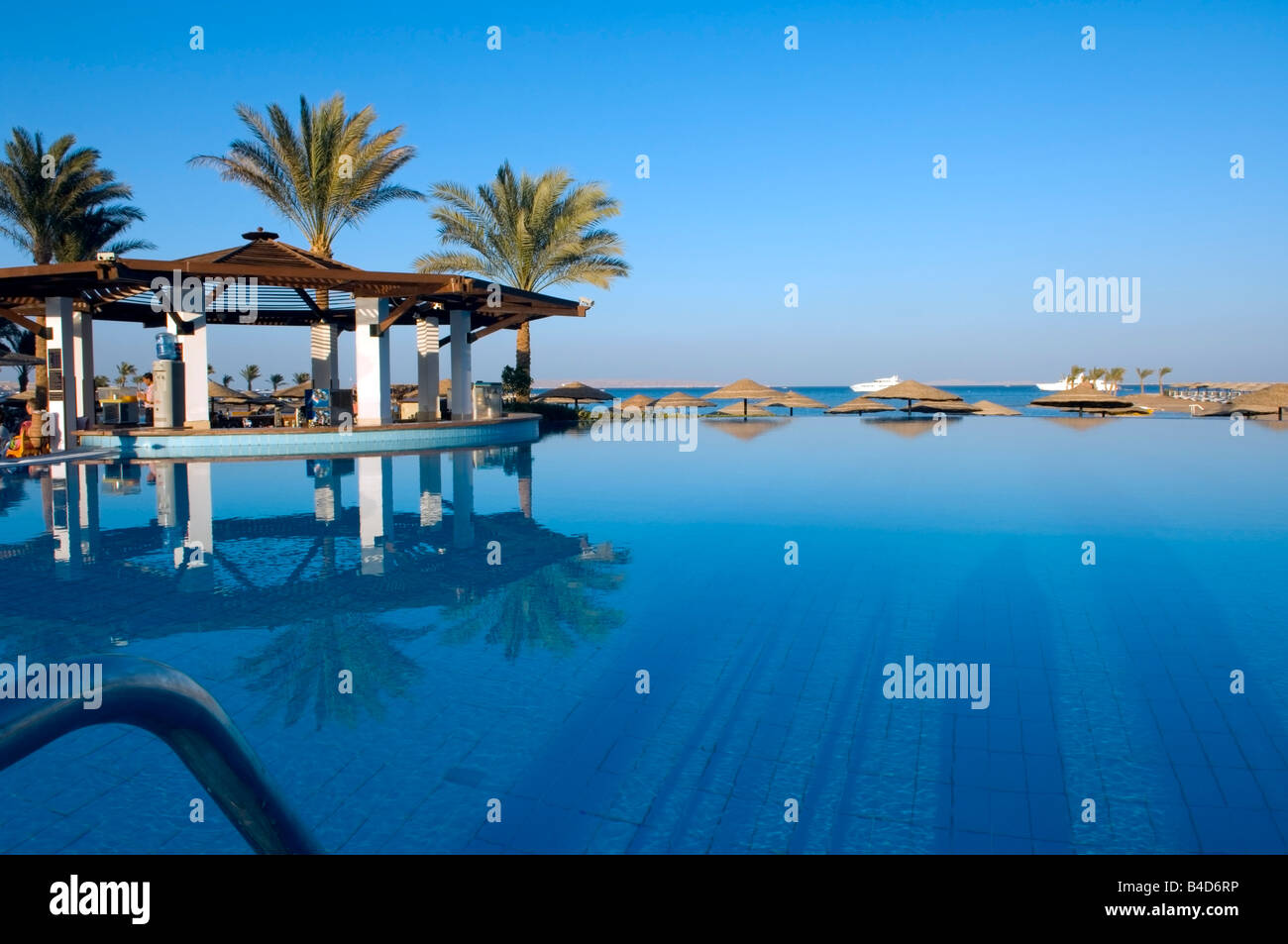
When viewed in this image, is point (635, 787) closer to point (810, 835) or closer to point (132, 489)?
point (810, 835)

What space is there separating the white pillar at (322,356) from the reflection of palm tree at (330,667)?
717 inches

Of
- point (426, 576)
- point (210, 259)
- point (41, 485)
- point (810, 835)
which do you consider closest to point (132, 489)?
point (41, 485)

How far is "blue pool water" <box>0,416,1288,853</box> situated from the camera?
11.0 ft

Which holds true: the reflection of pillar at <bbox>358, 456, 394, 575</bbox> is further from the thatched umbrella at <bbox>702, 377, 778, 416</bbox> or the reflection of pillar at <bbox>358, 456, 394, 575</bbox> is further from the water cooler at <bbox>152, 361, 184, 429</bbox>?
the thatched umbrella at <bbox>702, 377, 778, 416</bbox>

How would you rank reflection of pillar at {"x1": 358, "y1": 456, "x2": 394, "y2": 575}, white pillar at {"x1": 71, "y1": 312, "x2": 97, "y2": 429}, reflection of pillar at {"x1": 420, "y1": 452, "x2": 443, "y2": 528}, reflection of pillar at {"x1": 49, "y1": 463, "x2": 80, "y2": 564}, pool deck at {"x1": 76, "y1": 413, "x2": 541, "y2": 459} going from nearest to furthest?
reflection of pillar at {"x1": 358, "y1": 456, "x2": 394, "y2": 575} < reflection of pillar at {"x1": 49, "y1": 463, "x2": 80, "y2": 564} < reflection of pillar at {"x1": 420, "y1": 452, "x2": 443, "y2": 528} < pool deck at {"x1": 76, "y1": 413, "x2": 541, "y2": 459} < white pillar at {"x1": 71, "y1": 312, "x2": 97, "y2": 429}

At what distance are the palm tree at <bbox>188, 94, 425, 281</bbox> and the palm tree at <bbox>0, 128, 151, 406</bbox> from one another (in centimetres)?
728

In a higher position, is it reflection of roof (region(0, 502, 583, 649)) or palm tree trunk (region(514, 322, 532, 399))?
palm tree trunk (region(514, 322, 532, 399))

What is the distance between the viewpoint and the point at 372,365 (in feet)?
60.7

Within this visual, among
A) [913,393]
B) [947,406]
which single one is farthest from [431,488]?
[947,406]

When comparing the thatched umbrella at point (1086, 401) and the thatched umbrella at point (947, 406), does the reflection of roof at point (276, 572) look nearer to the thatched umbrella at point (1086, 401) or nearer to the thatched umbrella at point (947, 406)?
the thatched umbrella at point (947, 406)

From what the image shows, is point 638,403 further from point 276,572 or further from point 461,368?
point 276,572

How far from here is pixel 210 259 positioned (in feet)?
54.2

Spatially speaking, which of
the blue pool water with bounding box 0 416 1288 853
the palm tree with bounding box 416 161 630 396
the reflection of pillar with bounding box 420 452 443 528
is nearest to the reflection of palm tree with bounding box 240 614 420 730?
the blue pool water with bounding box 0 416 1288 853

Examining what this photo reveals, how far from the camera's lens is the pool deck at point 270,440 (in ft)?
55.8
